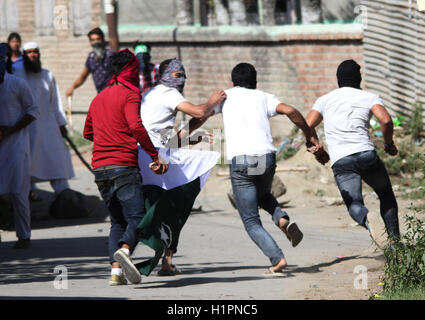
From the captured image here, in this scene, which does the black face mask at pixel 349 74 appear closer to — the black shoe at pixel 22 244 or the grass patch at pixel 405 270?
the grass patch at pixel 405 270

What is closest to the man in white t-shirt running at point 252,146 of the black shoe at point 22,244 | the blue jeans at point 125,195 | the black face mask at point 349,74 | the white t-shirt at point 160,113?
the white t-shirt at point 160,113

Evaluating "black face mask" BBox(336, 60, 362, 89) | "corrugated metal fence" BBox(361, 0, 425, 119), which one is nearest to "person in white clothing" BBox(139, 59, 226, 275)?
"black face mask" BBox(336, 60, 362, 89)

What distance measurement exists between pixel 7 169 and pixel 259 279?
10.6ft

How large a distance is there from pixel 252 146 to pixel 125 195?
3.65 ft

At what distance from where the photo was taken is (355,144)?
856 cm

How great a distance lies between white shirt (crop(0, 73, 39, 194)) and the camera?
10.4 metres

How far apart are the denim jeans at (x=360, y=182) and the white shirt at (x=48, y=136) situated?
16.2 feet

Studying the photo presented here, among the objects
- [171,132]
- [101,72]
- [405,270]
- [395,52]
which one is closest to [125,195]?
[171,132]

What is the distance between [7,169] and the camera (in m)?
10.4

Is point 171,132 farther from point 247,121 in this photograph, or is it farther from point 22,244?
point 22,244

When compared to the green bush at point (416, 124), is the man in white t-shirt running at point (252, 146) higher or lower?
higher

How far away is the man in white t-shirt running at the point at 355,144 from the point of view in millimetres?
8555
